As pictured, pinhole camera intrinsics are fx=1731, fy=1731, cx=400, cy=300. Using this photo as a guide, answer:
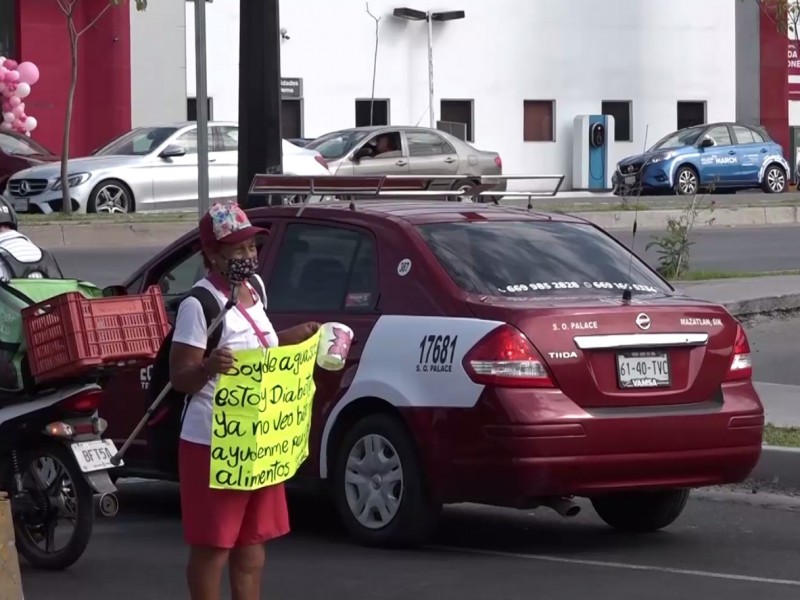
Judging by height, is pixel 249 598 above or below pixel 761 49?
below

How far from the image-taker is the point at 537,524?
895 cm

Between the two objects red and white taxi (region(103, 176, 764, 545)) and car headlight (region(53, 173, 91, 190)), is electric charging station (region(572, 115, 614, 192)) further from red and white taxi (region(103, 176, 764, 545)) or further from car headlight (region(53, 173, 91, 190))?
red and white taxi (region(103, 176, 764, 545))

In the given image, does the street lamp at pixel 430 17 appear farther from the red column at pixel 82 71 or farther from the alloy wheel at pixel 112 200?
the alloy wheel at pixel 112 200

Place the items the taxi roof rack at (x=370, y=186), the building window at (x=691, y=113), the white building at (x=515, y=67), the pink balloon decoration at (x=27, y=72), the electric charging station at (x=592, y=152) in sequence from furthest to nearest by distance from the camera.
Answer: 1. the building window at (x=691, y=113)
2. the electric charging station at (x=592, y=152)
3. the white building at (x=515, y=67)
4. the pink balloon decoration at (x=27, y=72)
5. the taxi roof rack at (x=370, y=186)

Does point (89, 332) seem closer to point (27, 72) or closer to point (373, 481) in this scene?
point (373, 481)

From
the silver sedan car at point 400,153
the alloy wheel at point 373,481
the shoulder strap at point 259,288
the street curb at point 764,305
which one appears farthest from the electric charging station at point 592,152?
the shoulder strap at point 259,288

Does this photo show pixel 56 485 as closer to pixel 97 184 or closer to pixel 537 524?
pixel 537 524

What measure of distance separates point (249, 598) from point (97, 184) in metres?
19.3

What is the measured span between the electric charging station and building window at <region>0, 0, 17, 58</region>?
15.7 m

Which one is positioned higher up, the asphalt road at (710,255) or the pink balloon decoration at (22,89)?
the pink balloon decoration at (22,89)

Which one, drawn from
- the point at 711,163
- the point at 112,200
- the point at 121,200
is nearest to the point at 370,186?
the point at 112,200

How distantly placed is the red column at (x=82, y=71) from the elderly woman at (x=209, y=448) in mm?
30981

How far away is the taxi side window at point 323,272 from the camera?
27.3 ft

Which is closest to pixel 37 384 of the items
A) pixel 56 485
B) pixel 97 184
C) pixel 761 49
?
pixel 56 485
